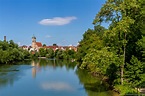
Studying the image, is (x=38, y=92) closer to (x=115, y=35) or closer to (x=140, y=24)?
(x=115, y=35)

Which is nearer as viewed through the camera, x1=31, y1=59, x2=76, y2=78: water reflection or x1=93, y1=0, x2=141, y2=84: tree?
x1=93, y1=0, x2=141, y2=84: tree

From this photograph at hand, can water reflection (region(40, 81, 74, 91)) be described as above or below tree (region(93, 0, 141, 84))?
below

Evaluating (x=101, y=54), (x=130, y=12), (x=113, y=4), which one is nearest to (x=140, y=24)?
(x=130, y=12)

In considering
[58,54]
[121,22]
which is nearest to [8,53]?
[58,54]

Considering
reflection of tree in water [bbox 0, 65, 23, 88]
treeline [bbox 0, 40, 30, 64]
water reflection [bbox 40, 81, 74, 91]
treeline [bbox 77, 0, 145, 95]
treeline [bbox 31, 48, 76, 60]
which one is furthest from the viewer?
treeline [bbox 31, 48, 76, 60]

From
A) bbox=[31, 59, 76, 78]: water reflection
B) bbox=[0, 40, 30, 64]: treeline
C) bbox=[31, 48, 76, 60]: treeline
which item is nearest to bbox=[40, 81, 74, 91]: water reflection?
bbox=[31, 59, 76, 78]: water reflection

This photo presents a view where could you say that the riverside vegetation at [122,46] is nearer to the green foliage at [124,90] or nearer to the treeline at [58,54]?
the green foliage at [124,90]

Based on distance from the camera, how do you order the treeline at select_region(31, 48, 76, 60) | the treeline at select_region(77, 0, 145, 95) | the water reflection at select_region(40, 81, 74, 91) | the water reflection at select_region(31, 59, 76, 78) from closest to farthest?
the treeline at select_region(77, 0, 145, 95) → the water reflection at select_region(40, 81, 74, 91) → the water reflection at select_region(31, 59, 76, 78) → the treeline at select_region(31, 48, 76, 60)

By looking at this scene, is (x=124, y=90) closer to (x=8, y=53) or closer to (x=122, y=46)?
(x=122, y=46)

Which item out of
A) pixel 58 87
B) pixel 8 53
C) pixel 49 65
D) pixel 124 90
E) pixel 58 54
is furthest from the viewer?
pixel 58 54

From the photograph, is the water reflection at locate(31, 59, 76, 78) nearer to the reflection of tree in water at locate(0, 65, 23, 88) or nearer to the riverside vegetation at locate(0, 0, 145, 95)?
the reflection of tree in water at locate(0, 65, 23, 88)

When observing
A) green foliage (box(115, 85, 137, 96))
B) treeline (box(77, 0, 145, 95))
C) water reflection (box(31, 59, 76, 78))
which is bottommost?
green foliage (box(115, 85, 137, 96))

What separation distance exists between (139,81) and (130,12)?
6408 millimetres

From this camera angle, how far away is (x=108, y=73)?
26.4m
